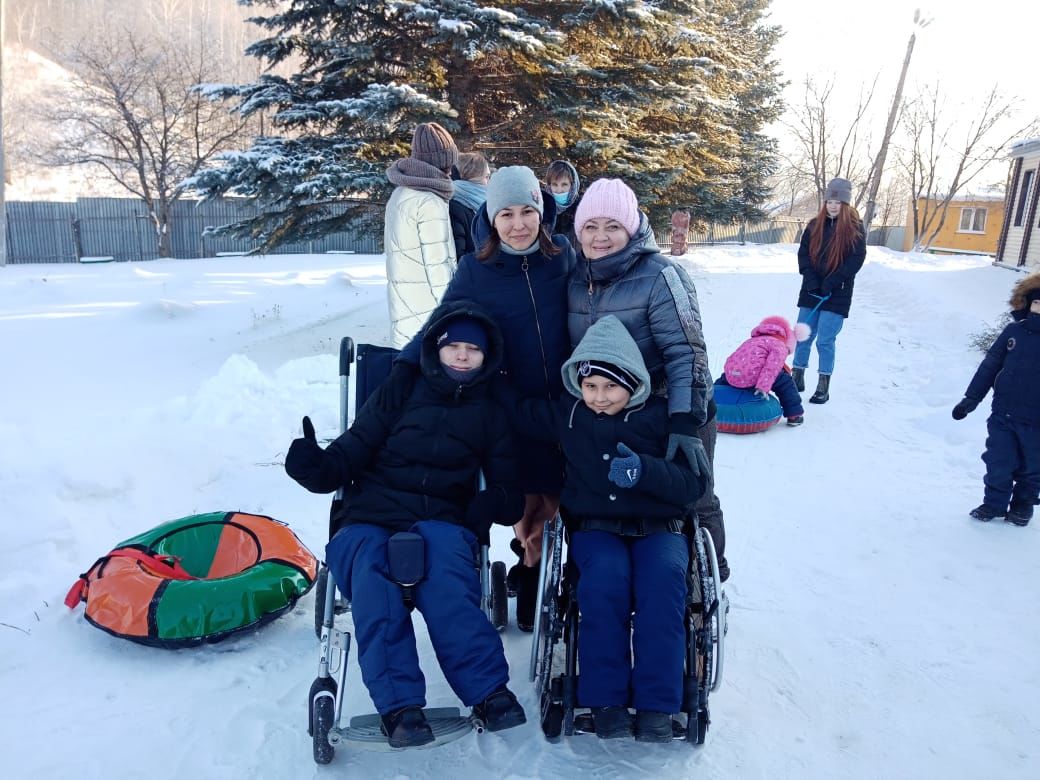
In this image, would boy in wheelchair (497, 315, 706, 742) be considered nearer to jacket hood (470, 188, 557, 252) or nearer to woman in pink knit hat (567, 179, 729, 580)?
woman in pink knit hat (567, 179, 729, 580)

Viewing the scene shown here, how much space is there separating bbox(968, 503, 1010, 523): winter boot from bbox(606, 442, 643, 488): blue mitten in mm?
3136

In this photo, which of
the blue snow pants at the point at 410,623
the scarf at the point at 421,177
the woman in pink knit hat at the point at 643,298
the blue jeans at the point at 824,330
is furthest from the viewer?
the blue jeans at the point at 824,330

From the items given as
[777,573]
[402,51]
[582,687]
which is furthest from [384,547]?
[402,51]

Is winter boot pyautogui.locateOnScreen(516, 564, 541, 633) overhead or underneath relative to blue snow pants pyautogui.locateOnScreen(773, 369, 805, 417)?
underneath

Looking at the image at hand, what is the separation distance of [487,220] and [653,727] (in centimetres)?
202

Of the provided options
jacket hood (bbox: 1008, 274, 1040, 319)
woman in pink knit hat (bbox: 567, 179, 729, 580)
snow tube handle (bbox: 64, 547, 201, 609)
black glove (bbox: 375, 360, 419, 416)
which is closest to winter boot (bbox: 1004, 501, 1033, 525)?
jacket hood (bbox: 1008, 274, 1040, 319)

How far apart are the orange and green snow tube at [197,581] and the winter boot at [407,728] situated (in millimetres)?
1077

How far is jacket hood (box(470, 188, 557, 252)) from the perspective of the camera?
3033 mm

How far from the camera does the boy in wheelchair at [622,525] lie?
2.44 meters

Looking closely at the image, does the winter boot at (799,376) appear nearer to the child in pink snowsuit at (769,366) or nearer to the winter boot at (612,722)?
the child in pink snowsuit at (769,366)

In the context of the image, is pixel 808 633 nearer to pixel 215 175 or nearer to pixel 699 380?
pixel 699 380

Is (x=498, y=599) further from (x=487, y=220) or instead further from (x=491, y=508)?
(x=487, y=220)

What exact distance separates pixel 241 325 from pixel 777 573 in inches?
385

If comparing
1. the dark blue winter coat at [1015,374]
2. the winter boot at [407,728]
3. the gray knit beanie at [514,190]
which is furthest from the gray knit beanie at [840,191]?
the winter boot at [407,728]
